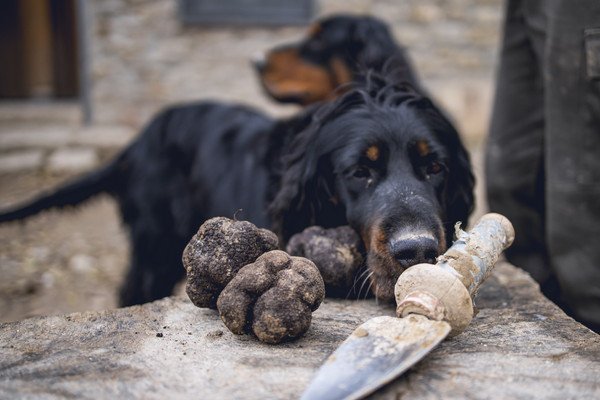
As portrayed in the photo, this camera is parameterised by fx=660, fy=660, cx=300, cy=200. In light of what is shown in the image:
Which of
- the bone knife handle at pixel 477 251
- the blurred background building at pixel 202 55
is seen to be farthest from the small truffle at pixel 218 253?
the blurred background building at pixel 202 55

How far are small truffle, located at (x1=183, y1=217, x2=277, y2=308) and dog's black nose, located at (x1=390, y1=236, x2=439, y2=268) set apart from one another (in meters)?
0.44

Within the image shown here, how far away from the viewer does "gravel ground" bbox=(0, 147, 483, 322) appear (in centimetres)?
456

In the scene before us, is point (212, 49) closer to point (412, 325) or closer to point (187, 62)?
point (187, 62)

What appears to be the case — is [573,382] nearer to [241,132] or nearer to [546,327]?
[546,327]

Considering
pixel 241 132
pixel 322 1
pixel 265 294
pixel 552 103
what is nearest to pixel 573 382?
pixel 265 294

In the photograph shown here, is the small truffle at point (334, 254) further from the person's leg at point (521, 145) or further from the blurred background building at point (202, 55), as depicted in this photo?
the blurred background building at point (202, 55)

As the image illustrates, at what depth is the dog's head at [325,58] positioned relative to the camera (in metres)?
4.11

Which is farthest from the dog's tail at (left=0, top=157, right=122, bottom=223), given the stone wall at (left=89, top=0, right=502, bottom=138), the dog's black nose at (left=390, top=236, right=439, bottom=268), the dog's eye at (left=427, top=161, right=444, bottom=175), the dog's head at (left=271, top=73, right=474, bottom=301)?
the stone wall at (left=89, top=0, right=502, bottom=138)

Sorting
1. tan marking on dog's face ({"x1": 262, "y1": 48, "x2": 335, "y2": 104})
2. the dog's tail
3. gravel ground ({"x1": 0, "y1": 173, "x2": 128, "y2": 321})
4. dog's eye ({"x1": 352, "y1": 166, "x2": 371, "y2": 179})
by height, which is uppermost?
tan marking on dog's face ({"x1": 262, "y1": 48, "x2": 335, "y2": 104})

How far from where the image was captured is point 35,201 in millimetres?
3639

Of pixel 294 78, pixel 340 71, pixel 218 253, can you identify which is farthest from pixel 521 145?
pixel 218 253

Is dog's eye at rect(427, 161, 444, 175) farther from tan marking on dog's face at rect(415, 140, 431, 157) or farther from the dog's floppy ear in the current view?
the dog's floppy ear

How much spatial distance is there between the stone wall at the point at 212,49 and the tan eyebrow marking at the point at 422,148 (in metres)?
5.64

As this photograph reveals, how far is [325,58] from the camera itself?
14.5ft
